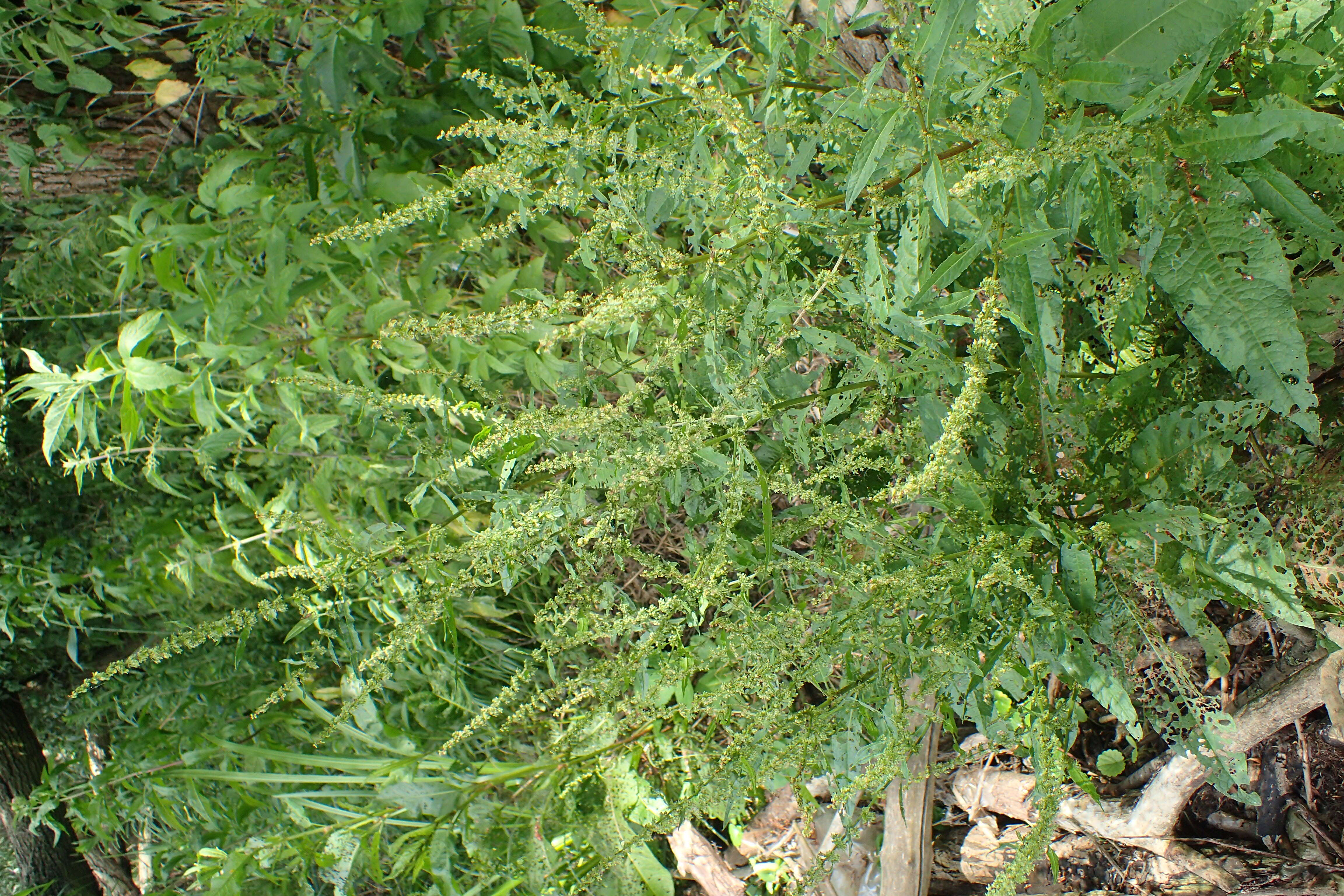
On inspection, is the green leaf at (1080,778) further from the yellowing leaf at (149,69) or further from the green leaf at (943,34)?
the yellowing leaf at (149,69)

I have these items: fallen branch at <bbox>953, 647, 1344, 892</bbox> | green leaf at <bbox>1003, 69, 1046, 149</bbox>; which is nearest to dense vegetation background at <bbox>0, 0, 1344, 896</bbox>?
green leaf at <bbox>1003, 69, 1046, 149</bbox>

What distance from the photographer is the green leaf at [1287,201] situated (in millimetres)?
1097

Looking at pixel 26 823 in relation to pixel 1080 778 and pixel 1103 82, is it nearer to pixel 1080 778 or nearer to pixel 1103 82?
pixel 1080 778

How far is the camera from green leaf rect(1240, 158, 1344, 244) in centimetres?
110

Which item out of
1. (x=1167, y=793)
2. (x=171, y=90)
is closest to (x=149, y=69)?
(x=171, y=90)

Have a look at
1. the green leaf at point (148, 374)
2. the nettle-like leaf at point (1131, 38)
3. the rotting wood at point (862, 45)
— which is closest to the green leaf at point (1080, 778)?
the nettle-like leaf at point (1131, 38)

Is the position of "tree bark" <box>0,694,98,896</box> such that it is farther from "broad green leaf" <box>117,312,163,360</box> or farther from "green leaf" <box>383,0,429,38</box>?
"green leaf" <box>383,0,429,38</box>

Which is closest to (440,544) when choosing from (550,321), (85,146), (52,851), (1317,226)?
(550,321)

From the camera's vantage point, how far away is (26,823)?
378 centimetres

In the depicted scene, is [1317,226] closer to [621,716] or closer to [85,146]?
[621,716]

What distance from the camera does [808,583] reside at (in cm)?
186

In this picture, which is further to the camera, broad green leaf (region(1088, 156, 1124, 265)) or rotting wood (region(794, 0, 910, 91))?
rotting wood (region(794, 0, 910, 91))

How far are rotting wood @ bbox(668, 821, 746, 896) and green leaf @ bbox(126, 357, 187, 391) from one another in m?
2.29

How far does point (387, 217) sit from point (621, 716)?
5.14 ft
